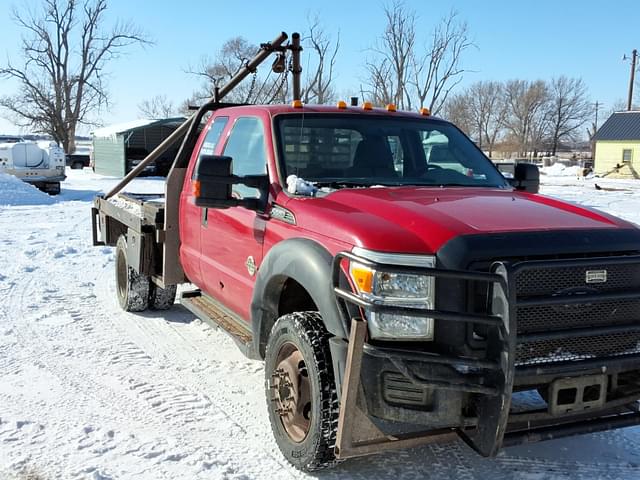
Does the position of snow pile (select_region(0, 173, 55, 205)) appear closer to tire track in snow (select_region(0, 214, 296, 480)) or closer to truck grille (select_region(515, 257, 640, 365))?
tire track in snow (select_region(0, 214, 296, 480))

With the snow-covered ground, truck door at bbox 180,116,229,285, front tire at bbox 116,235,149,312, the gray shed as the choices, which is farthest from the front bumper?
the gray shed

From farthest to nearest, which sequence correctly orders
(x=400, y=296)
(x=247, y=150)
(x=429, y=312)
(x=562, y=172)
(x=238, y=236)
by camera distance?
(x=562, y=172)
(x=247, y=150)
(x=238, y=236)
(x=400, y=296)
(x=429, y=312)

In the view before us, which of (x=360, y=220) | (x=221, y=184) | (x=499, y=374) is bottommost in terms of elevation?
(x=499, y=374)

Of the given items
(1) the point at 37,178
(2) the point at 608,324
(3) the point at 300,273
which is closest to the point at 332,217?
(3) the point at 300,273

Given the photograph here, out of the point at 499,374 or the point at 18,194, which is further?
the point at 18,194

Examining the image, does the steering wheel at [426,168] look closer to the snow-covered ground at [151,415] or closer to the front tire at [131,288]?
the snow-covered ground at [151,415]

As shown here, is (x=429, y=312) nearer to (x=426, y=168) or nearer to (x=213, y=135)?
(x=426, y=168)

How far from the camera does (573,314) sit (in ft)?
10.00

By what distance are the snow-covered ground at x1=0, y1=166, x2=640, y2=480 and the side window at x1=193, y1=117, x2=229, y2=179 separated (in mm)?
1614

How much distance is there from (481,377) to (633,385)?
948mm

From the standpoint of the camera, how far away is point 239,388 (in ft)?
15.2

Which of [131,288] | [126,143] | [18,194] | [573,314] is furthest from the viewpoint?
[126,143]

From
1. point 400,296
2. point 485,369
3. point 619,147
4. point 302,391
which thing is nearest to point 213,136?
point 302,391

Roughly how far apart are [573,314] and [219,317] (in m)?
2.58
